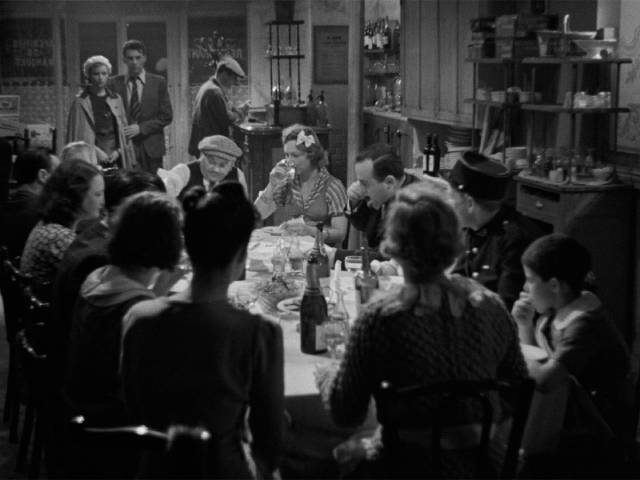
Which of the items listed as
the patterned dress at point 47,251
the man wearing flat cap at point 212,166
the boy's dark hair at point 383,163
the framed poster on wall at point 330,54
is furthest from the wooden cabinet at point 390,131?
the patterned dress at point 47,251

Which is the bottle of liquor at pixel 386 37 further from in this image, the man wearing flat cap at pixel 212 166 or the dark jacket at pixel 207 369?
the dark jacket at pixel 207 369

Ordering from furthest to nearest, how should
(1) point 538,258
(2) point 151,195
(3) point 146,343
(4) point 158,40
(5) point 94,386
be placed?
(4) point 158,40, (1) point 538,258, (5) point 94,386, (2) point 151,195, (3) point 146,343

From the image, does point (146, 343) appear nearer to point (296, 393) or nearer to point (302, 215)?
point (296, 393)

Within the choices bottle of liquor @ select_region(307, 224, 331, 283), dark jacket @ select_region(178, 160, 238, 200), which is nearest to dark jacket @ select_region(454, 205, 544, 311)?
bottle of liquor @ select_region(307, 224, 331, 283)

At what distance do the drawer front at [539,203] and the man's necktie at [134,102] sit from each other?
199 inches

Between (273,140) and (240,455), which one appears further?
(273,140)

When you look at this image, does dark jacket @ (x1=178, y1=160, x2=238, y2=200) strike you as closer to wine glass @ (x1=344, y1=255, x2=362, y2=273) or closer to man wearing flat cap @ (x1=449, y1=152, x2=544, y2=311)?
wine glass @ (x1=344, y1=255, x2=362, y2=273)

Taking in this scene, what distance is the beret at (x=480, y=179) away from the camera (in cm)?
352

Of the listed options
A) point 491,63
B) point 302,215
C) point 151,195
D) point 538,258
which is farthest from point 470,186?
point 491,63

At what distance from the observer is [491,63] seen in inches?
253

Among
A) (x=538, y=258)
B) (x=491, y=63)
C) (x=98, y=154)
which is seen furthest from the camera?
(x=98, y=154)

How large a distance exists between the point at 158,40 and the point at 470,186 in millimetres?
8696

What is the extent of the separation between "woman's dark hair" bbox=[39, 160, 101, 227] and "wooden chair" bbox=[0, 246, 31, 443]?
0.26 m

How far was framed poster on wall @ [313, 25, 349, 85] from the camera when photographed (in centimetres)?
1091
